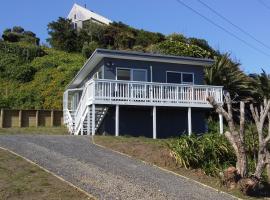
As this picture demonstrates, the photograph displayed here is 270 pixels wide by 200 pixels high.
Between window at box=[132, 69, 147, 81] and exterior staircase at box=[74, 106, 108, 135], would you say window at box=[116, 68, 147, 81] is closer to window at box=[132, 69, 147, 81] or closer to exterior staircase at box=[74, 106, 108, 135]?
window at box=[132, 69, 147, 81]

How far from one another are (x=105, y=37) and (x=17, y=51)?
12995mm

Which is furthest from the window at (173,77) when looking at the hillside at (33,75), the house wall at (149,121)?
the hillside at (33,75)

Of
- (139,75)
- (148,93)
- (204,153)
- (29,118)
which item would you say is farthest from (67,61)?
(204,153)

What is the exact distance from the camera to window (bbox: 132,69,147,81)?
27000mm

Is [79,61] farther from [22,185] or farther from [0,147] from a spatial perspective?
[22,185]

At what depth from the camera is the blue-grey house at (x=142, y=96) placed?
24.0 metres

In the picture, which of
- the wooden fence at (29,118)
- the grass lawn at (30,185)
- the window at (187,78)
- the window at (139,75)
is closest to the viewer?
the grass lawn at (30,185)

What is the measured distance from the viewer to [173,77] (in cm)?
2823

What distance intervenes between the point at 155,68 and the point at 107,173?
14.3m

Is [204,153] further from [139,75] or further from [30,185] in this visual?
[139,75]

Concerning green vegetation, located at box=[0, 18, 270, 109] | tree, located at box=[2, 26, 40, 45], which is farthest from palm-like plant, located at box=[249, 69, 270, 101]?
tree, located at box=[2, 26, 40, 45]

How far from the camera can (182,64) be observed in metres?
28.3

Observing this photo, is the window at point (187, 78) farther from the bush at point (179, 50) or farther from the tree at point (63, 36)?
the tree at point (63, 36)

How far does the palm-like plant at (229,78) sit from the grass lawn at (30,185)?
1899 centimetres
